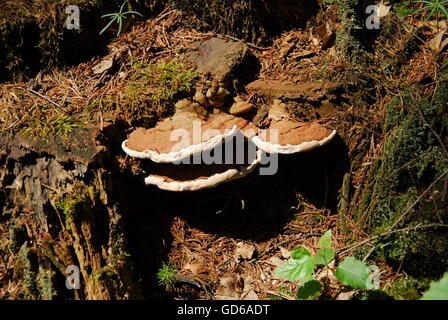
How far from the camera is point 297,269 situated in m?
3.66

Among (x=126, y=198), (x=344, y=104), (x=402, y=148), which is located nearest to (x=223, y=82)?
(x=344, y=104)

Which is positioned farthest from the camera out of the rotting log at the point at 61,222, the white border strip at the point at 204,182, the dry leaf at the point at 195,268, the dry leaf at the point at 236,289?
the dry leaf at the point at 195,268

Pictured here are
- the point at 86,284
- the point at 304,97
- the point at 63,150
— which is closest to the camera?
the point at 86,284

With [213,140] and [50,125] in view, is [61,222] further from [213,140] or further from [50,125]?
[213,140]

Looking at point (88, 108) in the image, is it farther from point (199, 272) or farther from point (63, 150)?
point (199, 272)

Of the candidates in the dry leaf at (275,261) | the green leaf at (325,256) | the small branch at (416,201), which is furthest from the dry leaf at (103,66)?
the small branch at (416,201)

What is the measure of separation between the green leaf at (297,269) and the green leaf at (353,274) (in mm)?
225

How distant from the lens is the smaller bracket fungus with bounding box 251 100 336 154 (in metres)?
3.79

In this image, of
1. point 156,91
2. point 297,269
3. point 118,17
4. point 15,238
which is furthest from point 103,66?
point 297,269

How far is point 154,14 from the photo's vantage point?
4.98 meters

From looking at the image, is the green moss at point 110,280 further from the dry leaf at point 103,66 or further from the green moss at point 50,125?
the dry leaf at point 103,66

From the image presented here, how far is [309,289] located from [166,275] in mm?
1352

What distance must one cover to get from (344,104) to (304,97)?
40cm

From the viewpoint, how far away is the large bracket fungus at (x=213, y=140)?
3.79 metres
